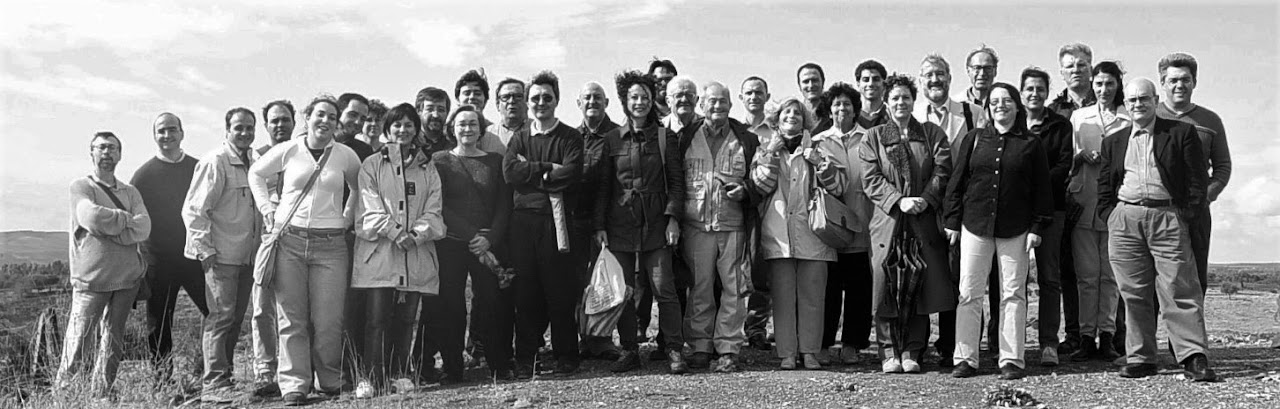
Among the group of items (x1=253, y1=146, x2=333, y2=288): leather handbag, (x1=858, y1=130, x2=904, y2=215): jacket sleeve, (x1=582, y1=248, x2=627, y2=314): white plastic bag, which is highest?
(x1=858, y1=130, x2=904, y2=215): jacket sleeve

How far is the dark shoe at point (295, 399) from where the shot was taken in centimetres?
696

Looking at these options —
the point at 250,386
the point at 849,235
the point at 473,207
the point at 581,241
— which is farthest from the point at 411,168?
the point at 849,235

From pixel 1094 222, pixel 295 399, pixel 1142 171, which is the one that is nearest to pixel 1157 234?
pixel 1142 171

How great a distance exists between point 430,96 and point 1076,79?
17.0 feet

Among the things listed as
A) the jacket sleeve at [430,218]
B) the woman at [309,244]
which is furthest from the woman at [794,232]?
the woman at [309,244]

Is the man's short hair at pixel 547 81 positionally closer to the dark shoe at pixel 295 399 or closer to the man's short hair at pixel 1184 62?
the dark shoe at pixel 295 399

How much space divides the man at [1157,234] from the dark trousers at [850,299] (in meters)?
1.76

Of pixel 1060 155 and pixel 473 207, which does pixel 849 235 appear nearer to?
pixel 1060 155

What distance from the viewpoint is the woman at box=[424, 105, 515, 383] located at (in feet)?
24.6

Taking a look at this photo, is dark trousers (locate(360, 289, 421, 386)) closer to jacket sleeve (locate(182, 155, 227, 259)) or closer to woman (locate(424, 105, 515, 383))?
woman (locate(424, 105, 515, 383))

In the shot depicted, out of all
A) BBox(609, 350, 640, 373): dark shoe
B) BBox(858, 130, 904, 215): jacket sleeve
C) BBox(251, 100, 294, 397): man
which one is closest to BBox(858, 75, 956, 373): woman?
BBox(858, 130, 904, 215): jacket sleeve

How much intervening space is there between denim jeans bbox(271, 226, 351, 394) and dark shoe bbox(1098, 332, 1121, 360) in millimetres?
5708

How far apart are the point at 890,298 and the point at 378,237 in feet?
12.1

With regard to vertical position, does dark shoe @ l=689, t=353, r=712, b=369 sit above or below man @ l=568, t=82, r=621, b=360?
below
